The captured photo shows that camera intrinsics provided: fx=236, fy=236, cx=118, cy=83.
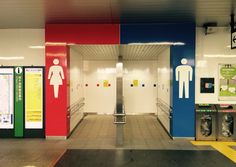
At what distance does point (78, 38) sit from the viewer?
19.8 feet

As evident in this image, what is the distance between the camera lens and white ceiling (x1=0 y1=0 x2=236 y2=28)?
4.36 m

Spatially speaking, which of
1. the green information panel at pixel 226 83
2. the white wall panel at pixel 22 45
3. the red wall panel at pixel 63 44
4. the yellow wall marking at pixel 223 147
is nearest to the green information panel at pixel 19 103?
the white wall panel at pixel 22 45

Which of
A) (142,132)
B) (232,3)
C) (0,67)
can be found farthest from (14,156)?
(232,3)

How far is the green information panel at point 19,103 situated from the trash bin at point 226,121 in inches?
202

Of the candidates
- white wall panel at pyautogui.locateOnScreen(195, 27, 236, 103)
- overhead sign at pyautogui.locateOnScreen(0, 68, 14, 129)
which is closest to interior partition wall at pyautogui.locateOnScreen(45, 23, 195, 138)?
white wall panel at pyautogui.locateOnScreen(195, 27, 236, 103)

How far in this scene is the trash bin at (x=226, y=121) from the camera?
606 centimetres

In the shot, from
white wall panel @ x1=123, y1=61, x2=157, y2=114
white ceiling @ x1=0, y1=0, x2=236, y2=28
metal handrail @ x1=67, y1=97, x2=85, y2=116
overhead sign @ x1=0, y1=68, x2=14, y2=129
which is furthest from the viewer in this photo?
white wall panel @ x1=123, y1=61, x2=157, y2=114

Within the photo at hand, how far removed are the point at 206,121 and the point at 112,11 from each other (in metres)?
3.65

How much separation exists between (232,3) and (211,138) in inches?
133

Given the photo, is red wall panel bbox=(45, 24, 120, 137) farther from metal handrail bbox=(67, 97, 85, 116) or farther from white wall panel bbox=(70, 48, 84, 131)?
white wall panel bbox=(70, 48, 84, 131)

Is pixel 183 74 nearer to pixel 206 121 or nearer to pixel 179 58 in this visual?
pixel 179 58

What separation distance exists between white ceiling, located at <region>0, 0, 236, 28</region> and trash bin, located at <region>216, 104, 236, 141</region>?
2.15m

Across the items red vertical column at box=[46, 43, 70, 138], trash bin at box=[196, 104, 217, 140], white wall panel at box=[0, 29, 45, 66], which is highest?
white wall panel at box=[0, 29, 45, 66]

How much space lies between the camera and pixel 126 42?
19.8 feet
